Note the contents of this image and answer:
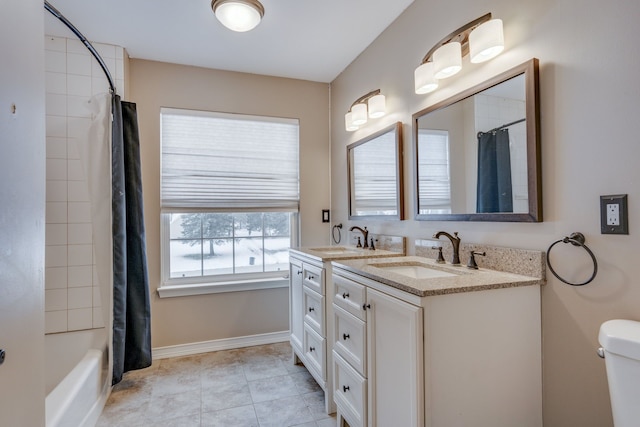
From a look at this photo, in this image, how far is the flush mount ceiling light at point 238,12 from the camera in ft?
6.08

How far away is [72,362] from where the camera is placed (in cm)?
226

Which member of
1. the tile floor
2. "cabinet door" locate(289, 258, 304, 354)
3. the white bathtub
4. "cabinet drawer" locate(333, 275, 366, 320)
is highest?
"cabinet drawer" locate(333, 275, 366, 320)

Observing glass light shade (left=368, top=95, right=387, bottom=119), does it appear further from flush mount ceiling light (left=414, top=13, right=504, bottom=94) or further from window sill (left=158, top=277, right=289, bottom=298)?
window sill (left=158, top=277, right=289, bottom=298)

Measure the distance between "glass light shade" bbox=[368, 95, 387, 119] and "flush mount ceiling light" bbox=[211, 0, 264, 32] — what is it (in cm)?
89

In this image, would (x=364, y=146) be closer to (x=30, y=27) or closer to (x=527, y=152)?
(x=527, y=152)

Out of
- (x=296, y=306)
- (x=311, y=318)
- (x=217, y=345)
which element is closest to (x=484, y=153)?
(x=311, y=318)

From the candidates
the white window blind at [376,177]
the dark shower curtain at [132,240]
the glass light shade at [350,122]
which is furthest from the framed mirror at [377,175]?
the dark shower curtain at [132,240]

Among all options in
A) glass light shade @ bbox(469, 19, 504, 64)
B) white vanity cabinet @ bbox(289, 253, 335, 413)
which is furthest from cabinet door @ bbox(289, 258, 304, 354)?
glass light shade @ bbox(469, 19, 504, 64)

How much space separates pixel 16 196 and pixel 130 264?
5.54 feet

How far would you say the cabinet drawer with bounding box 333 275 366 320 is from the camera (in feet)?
5.00

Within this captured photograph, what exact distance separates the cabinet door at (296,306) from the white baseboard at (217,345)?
0.53 meters

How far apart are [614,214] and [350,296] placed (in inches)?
41.3

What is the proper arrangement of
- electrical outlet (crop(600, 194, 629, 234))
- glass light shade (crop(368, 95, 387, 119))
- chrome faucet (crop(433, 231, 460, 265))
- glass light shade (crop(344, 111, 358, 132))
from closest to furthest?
electrical outlet (crop(600, 194, 629, 234)) → chrome faucet (crop(433, 231, 460, 265)) → glass light shade (crop(368, 95, 387, 119)) → glass light shade (crop(344, 111, 358, 132))

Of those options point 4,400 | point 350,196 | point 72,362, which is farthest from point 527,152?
point 72,362
